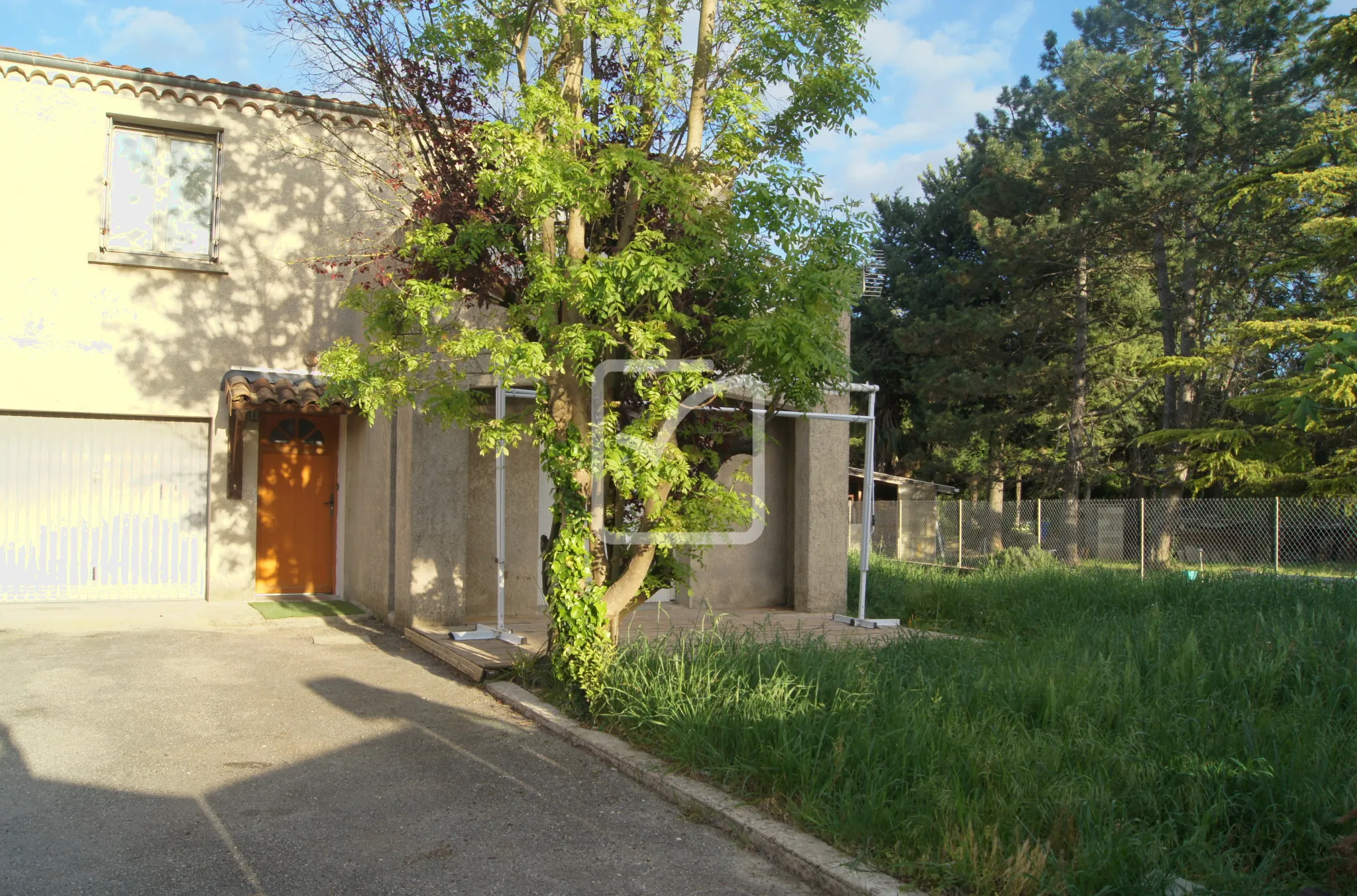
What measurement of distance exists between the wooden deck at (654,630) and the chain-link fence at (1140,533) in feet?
13.8

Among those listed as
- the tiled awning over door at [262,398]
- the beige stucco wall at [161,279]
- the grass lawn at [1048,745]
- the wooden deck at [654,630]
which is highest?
the beige stucco wall at [161,279]

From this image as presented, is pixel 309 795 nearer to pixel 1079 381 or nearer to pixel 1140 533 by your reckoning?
pixel 1140 533

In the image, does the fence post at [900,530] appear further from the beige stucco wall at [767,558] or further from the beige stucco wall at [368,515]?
the beige stucco wall at [368,515]

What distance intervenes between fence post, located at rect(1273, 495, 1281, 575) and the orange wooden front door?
14.6 meters

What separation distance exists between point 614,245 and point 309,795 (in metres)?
4.44

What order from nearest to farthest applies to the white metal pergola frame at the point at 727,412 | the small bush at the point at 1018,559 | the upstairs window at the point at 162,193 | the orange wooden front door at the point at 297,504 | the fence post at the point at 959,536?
the white metal pergola frame at the point at 727,412
the upstairs window at the point at 162,193
the orange wooden front door at the point at 297,504
the small bush at the point at 1018,559
the fence post at the point at 959,536

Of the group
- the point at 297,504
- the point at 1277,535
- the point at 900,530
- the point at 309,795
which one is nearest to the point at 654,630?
the point at 309,795

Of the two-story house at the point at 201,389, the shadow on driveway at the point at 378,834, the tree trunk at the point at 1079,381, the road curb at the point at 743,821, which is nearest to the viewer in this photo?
the road curb at the point at 743,821

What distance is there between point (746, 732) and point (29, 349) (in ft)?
35.4

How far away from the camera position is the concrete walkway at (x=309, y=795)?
4.12 m

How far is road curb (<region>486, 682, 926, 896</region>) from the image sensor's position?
12.8 feet

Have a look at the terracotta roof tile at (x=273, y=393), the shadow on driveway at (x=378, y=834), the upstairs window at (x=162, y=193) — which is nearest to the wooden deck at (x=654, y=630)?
the shadow on driveway at (x=378, y=834)

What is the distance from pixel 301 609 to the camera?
11922 millimetres

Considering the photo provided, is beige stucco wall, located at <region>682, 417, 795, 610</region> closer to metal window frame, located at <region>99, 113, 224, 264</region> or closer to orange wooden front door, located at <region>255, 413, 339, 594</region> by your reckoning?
orange wooden front door, located at <region>255, 413, 339, 594</region>
